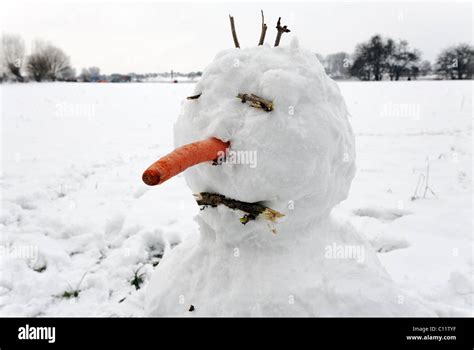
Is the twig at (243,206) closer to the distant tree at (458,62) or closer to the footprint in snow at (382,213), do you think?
the footprint in snow at (382,213)

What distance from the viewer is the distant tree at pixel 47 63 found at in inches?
1824

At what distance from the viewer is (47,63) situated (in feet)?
160

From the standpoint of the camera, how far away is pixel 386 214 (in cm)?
409

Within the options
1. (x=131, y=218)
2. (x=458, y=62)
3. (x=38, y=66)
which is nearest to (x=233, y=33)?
(x=131, y=218)

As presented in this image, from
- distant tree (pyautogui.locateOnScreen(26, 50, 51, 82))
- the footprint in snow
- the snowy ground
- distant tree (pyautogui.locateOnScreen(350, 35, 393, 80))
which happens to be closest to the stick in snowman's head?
the snowy ground

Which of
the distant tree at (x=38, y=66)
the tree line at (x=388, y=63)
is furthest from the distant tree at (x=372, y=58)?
the distant tree at (x=38, y=66)

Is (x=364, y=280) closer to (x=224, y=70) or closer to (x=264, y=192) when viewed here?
(x=264, y=192)

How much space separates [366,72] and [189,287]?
149 feet

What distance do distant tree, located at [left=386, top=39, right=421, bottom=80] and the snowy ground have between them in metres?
40.7

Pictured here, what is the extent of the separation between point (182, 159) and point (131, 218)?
262cm

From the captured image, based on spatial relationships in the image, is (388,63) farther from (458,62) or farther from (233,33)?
(233,33)

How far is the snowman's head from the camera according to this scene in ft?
5.87

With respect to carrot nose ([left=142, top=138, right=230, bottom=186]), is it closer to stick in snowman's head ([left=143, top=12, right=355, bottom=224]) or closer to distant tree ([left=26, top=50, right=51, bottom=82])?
stick in snowman's head ([left=143, top=12, right=355, bottom=224])
